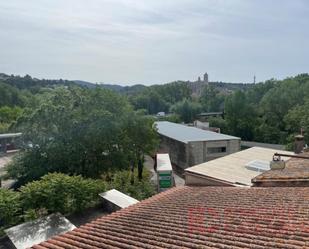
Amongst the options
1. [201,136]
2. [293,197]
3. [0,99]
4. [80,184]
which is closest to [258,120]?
[201,136]

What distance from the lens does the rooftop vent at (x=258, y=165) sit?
1530 centimetres

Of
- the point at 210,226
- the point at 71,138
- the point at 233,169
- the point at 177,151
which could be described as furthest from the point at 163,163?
the point at 210,226

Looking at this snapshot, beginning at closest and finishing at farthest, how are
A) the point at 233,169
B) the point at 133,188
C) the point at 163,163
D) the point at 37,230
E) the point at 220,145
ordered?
the point at 37,230 → the point at 233,169 → the point at 133,188 → the point at 163,163 → the point at 220,145

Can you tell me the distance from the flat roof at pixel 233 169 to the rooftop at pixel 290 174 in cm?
204

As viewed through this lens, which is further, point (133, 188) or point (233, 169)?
point (133, 188)

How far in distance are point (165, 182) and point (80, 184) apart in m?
9.53

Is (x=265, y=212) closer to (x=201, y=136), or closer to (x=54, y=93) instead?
(x=54, y=93)

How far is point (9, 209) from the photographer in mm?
14258

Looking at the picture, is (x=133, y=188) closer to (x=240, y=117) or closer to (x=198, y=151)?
→ (x=198, y=151)

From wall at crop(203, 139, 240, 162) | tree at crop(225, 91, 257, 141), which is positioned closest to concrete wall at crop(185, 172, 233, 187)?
wall at crop(203, 139, 240, 162)

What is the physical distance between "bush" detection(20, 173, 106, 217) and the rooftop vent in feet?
25.6

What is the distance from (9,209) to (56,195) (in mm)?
2006

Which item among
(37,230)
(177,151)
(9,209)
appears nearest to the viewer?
(37,230)

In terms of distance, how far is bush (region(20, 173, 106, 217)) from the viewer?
49.1 ft
